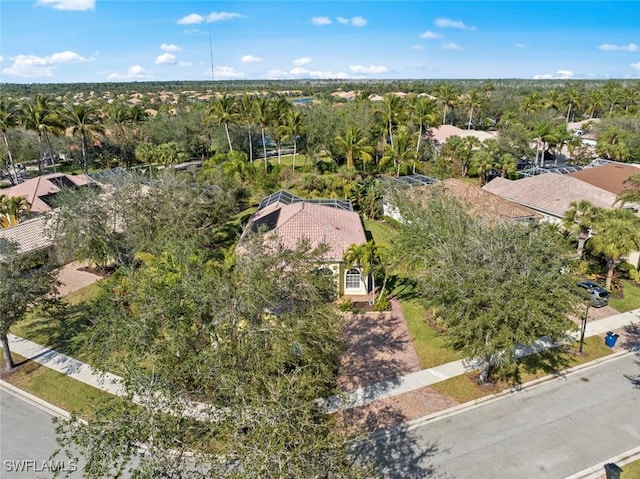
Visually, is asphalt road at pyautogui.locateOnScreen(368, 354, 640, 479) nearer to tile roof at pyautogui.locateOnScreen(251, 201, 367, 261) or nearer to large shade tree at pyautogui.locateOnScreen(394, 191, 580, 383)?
large shade tree at pyautogui.locateOnScreen(394, 191, 580, 383)

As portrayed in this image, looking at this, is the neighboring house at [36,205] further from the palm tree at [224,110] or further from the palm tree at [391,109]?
the palm tree at [391,109]

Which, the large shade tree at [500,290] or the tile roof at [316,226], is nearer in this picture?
the large shade tree at [500,290]

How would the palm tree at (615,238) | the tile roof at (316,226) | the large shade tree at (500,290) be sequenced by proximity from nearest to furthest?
1. the large shade tree at (500,290)
2. the palm tree at (615,238)
3. the tile roof at (316,226)

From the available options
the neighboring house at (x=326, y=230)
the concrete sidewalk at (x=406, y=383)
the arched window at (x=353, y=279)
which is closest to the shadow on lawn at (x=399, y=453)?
the concrete sidewalk at (x=406, y=383)

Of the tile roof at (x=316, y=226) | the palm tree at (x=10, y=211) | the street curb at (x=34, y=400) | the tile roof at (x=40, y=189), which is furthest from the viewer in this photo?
the tile roof at (x=40, y=189)

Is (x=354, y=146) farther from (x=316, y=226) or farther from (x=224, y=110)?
(x=316, y=226)

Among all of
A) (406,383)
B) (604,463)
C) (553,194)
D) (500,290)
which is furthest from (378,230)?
(604,463)
